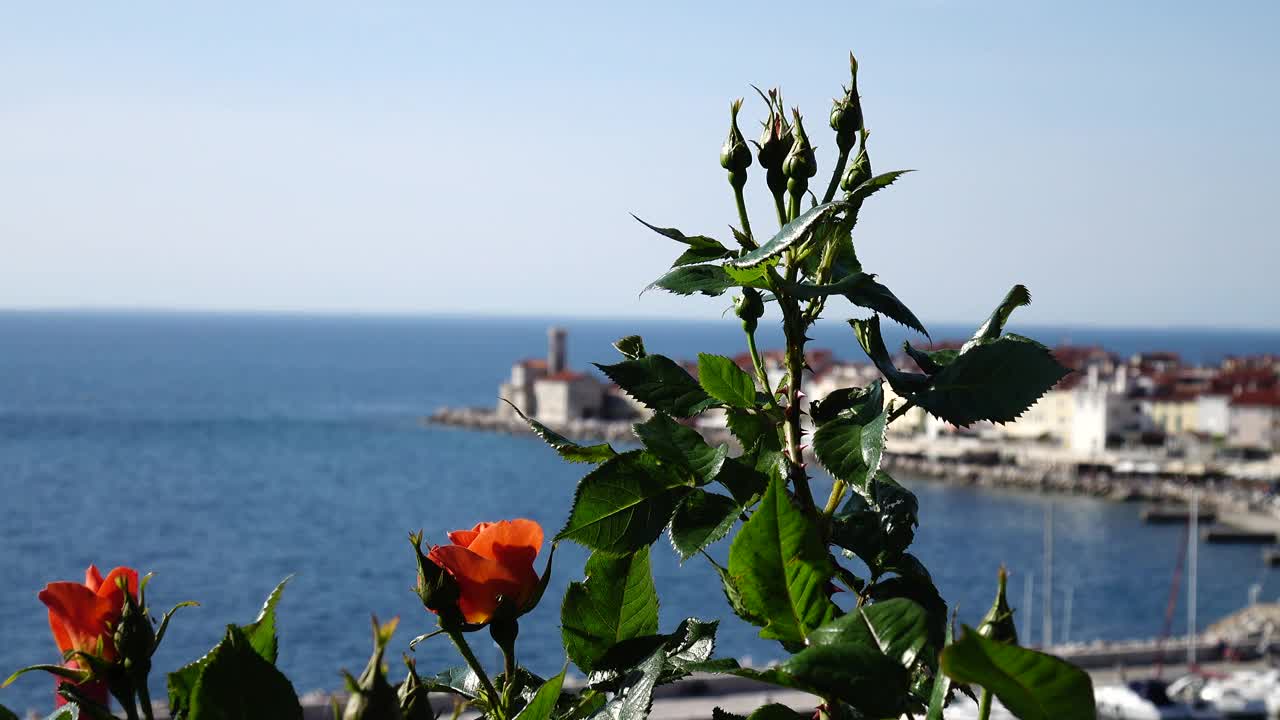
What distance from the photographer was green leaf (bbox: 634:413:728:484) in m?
1.08

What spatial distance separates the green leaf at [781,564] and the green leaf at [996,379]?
Result: 7.7 inches

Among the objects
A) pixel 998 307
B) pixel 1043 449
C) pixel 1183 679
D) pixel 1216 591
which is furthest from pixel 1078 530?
pixel 998 307

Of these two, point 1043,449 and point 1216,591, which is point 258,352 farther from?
point 1216,591

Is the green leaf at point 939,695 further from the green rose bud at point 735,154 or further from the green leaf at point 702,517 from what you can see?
the green rose bud at point 735,154

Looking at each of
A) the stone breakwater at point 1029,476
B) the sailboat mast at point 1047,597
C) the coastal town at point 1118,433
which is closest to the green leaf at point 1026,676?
the sailboat mast at point 1047,597

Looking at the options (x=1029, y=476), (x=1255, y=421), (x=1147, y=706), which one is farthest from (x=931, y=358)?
Answer: (x=1255, y=421)

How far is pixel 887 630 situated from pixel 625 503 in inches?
12.7

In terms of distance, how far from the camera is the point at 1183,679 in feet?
92.7

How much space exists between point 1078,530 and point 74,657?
59860mm

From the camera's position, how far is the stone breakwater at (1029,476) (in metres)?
62.6

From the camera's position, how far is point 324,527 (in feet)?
185

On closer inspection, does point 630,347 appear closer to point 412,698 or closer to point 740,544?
point 740,544

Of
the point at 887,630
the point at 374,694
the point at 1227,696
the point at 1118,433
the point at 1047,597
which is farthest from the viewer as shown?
the point at 1118,433

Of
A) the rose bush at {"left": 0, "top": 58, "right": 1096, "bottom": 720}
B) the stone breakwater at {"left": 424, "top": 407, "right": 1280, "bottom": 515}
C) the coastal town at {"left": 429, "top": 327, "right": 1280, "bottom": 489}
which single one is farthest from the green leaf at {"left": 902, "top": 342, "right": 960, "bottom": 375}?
the coastal town at {"left": 429, "top": 327, "right": 1280, "bottom": 489}
